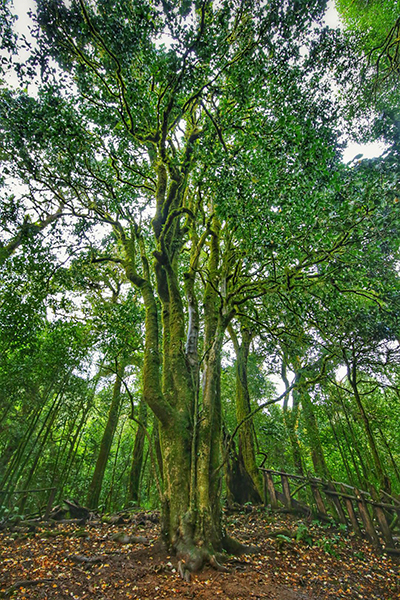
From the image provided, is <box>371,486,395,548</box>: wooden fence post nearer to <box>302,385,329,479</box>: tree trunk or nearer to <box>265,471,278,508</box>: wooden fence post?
<box>265,471,278,508</box>: wooden fence post

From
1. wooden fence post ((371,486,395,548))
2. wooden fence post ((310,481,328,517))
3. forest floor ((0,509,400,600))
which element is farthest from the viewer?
wooden fence post ((310,481,328,517))

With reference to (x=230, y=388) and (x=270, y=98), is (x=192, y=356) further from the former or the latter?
(x=230, y=388)

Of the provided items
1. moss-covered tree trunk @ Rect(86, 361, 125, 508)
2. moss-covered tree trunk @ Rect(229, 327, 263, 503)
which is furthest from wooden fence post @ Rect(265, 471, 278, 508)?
moss-covered tree trunk @ Rect(86, 361, 125, 508)

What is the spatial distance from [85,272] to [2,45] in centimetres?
460

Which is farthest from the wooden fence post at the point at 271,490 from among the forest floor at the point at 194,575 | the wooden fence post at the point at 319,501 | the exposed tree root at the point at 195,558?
the exposed tree root at the point at 195,558

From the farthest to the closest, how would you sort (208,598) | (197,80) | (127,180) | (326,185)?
1. (127,180)
2. (197,80)
3. (326,185)
4. (208,598)

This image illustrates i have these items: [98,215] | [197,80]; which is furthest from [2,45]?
[98,215]

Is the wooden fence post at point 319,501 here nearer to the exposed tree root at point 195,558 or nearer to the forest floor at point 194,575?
the forest floor at point 194,575

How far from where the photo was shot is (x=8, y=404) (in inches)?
393

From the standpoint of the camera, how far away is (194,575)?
355cm

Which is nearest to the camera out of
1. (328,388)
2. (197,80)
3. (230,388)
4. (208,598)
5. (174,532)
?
(208,598)

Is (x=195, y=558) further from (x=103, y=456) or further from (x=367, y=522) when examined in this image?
(x=103, y=456)

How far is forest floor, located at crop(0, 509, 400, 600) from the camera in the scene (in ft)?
10.7

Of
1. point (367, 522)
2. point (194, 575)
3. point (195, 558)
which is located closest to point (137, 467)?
point (195, 558)
